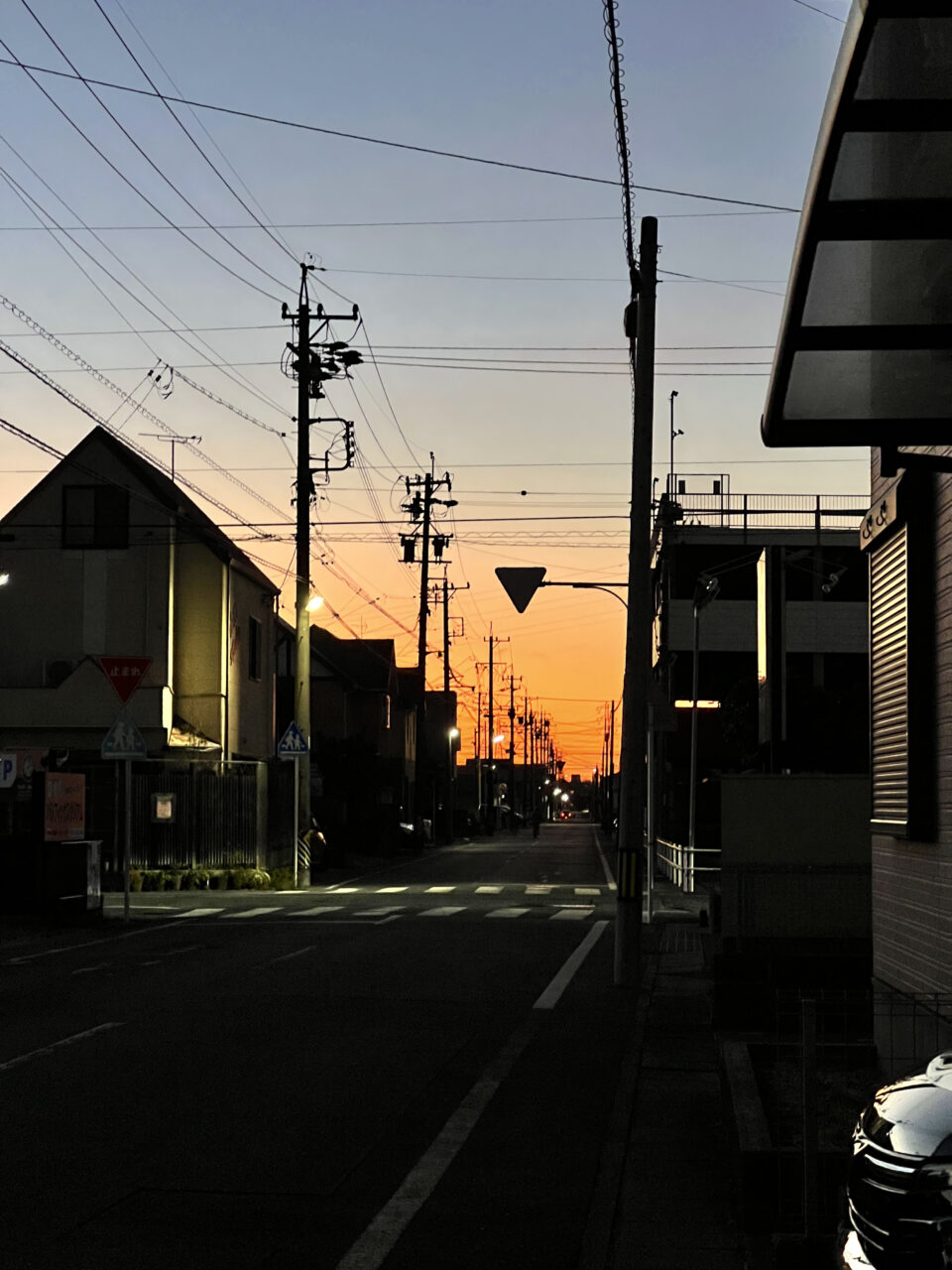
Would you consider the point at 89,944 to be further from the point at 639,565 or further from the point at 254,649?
the point at 254,649

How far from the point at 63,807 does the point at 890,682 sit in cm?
1823

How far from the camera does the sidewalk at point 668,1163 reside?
6770 millimetres

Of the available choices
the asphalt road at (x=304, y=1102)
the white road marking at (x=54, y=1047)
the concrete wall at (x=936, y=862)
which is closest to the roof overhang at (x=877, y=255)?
the concrete wall at (x=936, y=862)

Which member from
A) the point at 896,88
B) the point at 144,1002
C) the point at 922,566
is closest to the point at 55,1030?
the point at 144,1002

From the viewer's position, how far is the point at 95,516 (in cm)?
4288

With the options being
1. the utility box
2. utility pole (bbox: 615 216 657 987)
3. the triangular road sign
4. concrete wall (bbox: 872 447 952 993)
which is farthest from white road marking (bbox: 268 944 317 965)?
concrete wall (bbox: 872 447 952 993)

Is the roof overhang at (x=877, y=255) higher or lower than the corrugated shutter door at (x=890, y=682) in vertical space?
higher

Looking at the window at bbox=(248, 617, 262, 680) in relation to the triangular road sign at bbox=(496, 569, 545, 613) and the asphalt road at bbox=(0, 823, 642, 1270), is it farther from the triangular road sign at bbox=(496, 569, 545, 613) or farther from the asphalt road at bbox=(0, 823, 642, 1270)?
the triangular road sign at bbox=(496, 569, 545, 613)

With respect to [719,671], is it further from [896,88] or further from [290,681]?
[896,88]

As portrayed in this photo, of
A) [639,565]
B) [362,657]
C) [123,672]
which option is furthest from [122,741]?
[362,657]

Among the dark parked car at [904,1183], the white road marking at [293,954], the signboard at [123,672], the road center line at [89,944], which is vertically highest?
the signboard at [123,672]

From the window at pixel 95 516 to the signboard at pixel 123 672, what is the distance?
18813 millimetres

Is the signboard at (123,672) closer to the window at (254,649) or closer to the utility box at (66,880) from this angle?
the utility box at (66,880)

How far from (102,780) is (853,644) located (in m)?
39.8
